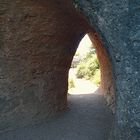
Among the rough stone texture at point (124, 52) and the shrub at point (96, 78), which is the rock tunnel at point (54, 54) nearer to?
the rough stone texture at point (124, 52)

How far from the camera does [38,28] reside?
584 cm

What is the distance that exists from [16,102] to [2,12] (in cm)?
169

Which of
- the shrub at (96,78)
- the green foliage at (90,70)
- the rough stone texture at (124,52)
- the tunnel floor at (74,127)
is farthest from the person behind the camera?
the green foliage at (90,70)

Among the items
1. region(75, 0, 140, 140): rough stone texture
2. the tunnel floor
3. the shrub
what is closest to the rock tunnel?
region(75, 0, 140, 140): rough stone texture

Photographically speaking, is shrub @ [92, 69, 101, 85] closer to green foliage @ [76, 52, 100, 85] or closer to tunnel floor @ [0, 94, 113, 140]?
green foliage @ [76, 52, 100, 85]

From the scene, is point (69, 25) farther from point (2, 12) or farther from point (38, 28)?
point (2, 12)

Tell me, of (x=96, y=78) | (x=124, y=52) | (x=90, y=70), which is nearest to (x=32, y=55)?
(x=124, y=52)

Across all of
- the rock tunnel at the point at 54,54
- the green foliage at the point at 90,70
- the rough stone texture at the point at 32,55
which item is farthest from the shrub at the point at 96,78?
the rough stone texture at the point at 32,55

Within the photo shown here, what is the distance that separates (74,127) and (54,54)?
143 cm

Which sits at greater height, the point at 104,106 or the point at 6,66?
the point at 6,66

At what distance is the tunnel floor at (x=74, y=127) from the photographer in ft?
19.7

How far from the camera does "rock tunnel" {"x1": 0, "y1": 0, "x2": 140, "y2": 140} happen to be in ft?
12.6

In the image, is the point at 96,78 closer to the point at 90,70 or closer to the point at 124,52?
the point at 90,70

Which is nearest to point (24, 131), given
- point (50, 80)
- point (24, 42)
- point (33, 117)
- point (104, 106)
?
point (33, 117)
